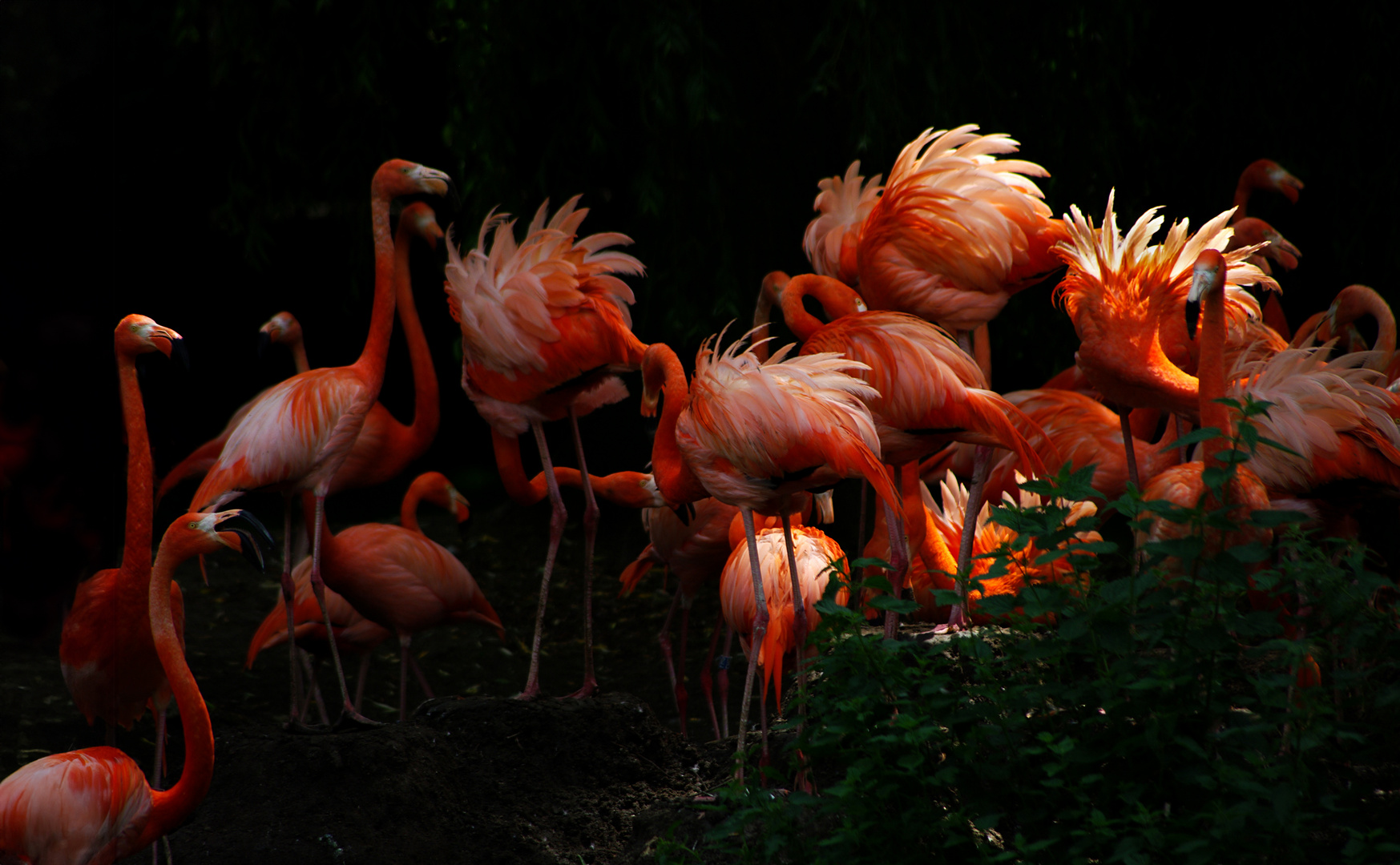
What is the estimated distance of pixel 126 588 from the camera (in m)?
3.15

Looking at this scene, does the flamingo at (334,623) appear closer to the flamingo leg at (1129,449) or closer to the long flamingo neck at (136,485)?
the long flamingo neck at (136,485)

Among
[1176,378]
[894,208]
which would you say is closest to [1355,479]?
[1176,378]

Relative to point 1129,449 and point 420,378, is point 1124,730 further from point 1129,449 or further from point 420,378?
point 420,378

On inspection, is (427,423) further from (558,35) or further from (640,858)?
(640,858)

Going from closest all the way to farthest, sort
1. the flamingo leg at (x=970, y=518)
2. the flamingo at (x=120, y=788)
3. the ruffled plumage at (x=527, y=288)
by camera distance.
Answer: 1. the flamingo at (x=120, y=788)
2. the flamingo leg at (x=970, y=518)
3. the ruffled plumage at (x=527, y=288)

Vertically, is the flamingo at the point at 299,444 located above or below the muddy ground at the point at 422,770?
above

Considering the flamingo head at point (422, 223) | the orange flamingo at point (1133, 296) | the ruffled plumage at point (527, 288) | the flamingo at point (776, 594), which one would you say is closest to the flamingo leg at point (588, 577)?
the ruffled plumage at point (527, 288)

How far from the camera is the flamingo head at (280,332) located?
472cm

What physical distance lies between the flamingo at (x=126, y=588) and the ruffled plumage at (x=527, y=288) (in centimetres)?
105

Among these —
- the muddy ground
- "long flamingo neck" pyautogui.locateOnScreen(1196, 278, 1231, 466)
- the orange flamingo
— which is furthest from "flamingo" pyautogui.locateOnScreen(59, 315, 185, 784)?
"long flamingo neck" pyautogui.locateOnScreen(1196, 278, 1231, 466)

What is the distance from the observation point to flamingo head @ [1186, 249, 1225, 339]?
3.07m

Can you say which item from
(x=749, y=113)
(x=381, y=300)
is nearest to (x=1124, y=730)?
(x=381, y=300)

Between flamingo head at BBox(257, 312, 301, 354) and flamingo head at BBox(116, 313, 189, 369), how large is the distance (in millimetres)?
1577

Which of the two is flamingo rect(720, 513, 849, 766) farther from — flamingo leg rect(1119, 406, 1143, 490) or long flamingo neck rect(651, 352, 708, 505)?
flamingo leg rect(1119, 406, 1143, 490)
